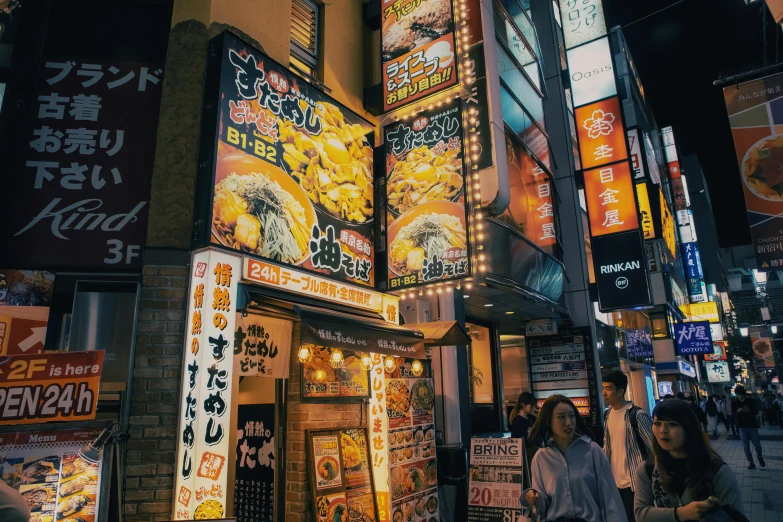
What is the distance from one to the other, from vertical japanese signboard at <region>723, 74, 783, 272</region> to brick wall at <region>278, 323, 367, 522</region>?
7263mm

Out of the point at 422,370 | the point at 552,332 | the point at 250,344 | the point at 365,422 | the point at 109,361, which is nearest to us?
the point at 109,361

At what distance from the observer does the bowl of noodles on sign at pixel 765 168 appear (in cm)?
748

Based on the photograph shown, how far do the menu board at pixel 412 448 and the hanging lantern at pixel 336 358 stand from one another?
1.04 meters

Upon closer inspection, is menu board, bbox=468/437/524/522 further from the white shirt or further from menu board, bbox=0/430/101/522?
menu board, bbox=0/430/101/522

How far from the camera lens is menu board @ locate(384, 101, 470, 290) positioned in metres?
7.61

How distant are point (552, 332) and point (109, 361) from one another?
12858 millimetres

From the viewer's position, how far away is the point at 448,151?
7.95 m

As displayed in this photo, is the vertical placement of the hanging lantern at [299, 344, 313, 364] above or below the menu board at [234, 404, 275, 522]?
above

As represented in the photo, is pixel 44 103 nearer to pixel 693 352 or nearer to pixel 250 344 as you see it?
pixel 250 344

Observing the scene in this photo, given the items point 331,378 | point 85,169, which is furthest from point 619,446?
point 85,169

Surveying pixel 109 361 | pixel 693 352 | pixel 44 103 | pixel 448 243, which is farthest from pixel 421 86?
pixel 693 352

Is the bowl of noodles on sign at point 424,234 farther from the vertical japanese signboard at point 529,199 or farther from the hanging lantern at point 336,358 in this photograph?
the vertical japanese signboard at point 529,199

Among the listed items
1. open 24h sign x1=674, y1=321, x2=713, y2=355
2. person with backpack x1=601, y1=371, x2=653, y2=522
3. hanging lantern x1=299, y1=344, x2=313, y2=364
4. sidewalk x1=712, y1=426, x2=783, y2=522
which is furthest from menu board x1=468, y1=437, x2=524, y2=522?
open 24h sign x1=674, y1=321, x2=713, y2=355

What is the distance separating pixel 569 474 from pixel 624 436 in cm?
206
